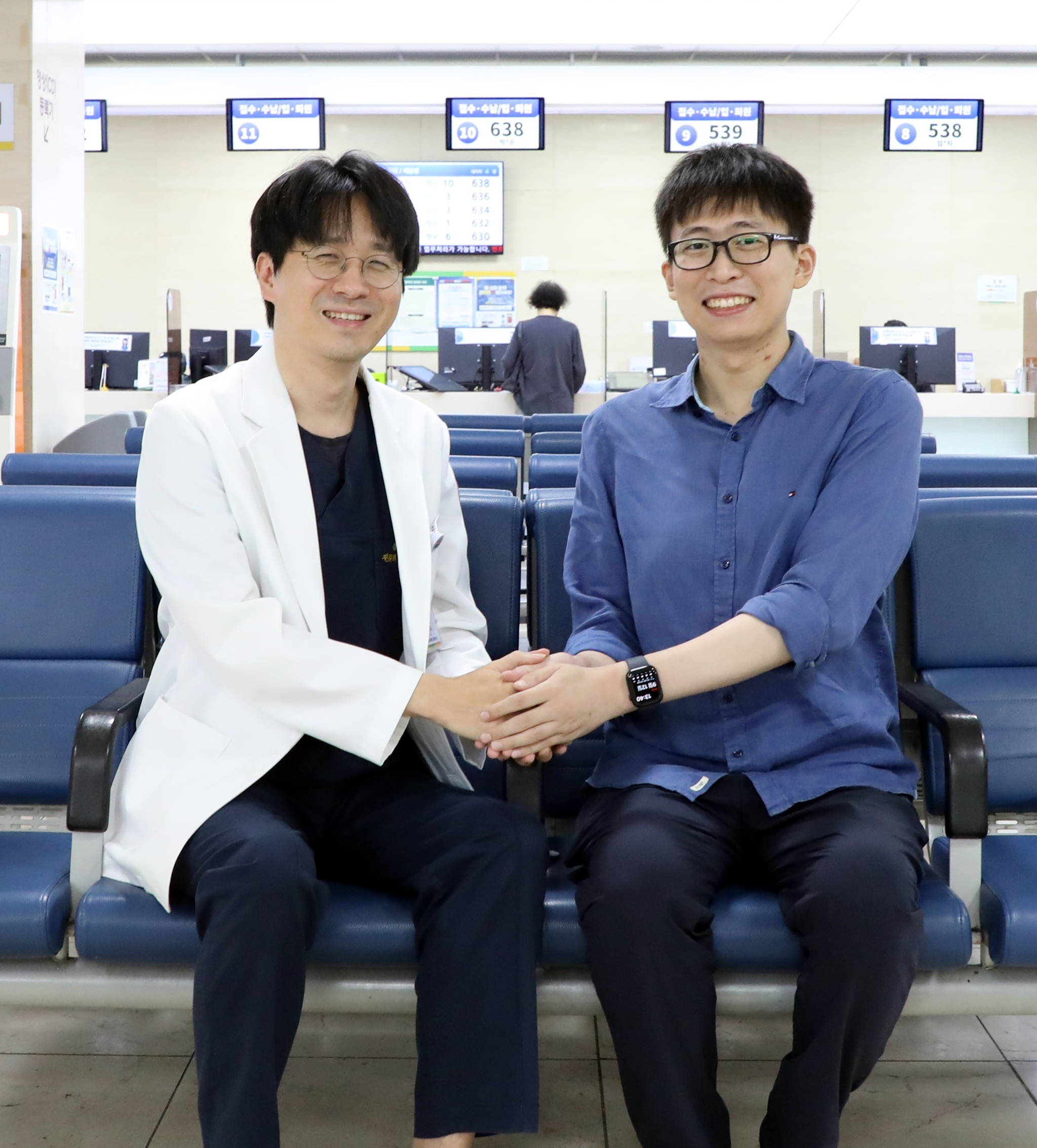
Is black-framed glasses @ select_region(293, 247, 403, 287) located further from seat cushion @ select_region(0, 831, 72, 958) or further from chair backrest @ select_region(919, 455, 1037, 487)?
chair backrest @ select_region(919, 455, 1037, 487)

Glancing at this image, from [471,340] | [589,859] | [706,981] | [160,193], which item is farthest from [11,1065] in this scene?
[160,193]

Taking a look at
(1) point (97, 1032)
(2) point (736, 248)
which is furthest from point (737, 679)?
(1) point (97, 1032)

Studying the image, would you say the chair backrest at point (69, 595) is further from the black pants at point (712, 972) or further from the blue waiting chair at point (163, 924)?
the black pants at point (712, 972)

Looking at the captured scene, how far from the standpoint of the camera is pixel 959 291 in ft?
35.9

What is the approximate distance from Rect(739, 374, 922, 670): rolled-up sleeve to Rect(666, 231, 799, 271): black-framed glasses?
0.80ft

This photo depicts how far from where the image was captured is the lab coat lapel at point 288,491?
159cm

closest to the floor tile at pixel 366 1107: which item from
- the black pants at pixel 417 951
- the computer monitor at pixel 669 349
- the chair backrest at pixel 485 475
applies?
the black pants at pixel 417 951

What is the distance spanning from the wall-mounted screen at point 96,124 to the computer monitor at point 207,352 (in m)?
2.44

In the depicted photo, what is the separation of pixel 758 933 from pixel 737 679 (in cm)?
32

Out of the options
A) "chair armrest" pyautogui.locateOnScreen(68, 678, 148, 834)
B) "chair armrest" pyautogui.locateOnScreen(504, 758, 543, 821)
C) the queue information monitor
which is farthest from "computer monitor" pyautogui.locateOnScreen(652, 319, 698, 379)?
"chair armrest" pyautogui.locateOnScreen(68, 678, 148, 834)

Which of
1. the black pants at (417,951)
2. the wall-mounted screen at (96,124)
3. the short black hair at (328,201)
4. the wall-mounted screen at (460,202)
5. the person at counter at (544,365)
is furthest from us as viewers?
the wall-mounted screen at (460,202)

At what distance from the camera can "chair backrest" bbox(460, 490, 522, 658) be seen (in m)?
1.91

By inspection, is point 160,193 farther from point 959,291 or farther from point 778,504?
point 778,504

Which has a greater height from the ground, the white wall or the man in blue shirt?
the white wall
